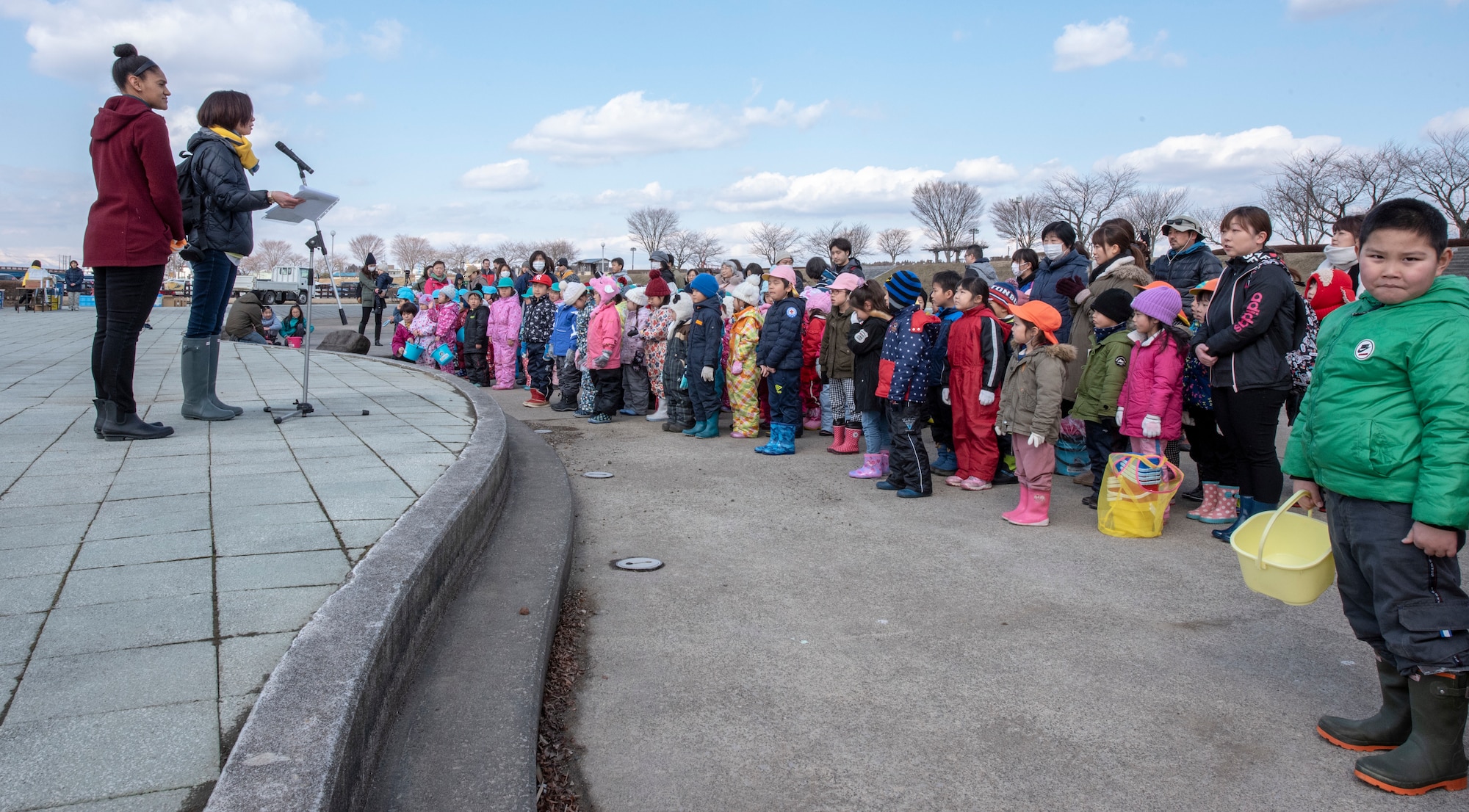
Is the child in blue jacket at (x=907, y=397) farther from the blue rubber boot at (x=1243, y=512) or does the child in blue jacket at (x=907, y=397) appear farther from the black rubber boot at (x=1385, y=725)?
the black rubber boot at (x=1385, y=725)

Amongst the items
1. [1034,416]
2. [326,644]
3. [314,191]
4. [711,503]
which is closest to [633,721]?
[326,644]

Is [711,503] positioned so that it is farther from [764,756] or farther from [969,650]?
[764,756]

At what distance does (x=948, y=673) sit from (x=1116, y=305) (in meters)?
3.65

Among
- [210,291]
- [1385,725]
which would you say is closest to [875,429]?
[1385,725]

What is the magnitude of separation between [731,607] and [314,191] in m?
4.21

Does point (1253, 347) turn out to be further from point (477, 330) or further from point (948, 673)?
point (477, 330)

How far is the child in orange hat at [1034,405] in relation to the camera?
5.81 meters

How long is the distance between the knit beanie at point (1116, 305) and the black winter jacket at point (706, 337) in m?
3.93

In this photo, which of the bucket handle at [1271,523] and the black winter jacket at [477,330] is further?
the black winter jacket at [477,330]

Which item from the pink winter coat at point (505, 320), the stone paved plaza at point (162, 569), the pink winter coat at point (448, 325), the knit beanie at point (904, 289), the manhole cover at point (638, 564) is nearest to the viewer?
the stone paved plaza at point (162, 569)

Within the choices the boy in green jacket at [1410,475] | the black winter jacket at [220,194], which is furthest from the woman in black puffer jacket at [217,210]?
the boy in green jacket at [1410,475]

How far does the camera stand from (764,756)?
2871mm

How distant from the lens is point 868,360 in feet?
24.5

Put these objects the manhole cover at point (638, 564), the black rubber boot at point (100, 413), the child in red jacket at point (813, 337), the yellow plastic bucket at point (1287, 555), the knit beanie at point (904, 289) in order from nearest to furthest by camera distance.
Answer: the yellow plastic bucket at point (1287, 555) < the manhole cover at point (638, 564) < the black rubber boot at point (100, 413) < the knit beanie at point (904, 289) < the child in red jacket at point (813, 337)
